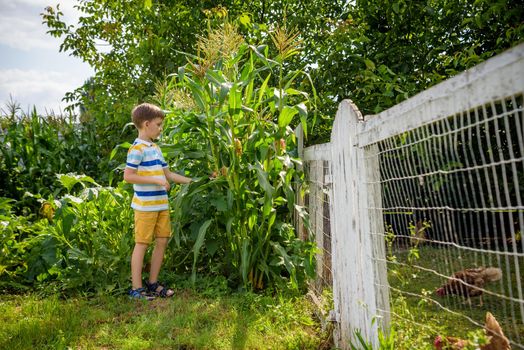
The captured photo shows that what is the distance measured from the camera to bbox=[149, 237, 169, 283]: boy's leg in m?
3.34

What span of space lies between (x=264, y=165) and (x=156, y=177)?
2.60ft

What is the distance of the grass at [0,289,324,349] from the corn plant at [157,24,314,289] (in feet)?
1.00

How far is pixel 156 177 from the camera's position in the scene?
3213mm

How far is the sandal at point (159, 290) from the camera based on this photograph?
3.23 metres

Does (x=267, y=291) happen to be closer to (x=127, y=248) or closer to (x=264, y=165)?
(x=264, y=165)

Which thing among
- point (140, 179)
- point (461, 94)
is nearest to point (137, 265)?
point (140, 179)

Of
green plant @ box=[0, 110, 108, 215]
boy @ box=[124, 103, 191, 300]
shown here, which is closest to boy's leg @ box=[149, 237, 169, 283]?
boy @ box=[124, 103, 191, 300]

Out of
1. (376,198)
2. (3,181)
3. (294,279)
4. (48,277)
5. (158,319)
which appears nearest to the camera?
(376,198)

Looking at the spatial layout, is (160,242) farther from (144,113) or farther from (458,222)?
(458,222)

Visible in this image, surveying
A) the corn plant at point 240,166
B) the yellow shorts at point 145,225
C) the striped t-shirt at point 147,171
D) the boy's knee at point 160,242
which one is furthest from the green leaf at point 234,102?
the boy's knee at point 160,242

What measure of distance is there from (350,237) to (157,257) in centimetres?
177

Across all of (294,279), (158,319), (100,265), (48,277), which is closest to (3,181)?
(48,277)

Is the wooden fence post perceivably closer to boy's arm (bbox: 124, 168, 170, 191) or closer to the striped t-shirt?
boy's arm (bbox: 124, 168, 170, 191)

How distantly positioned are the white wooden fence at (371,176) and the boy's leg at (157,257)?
4.77 feet
